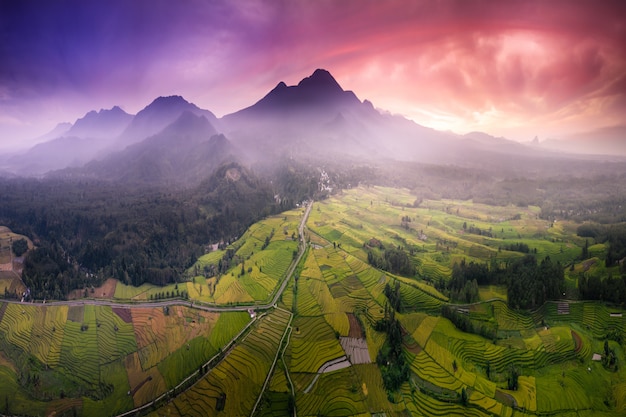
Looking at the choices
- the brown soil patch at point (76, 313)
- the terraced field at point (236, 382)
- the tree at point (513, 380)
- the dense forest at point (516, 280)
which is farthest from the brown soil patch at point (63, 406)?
the dense forest at point (516, 280)

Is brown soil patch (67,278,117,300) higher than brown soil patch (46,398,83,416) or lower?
higher

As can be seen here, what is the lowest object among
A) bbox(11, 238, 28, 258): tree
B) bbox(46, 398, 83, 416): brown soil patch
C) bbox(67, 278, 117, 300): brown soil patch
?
bbox(46, 398, 83, 416): brown soil patch

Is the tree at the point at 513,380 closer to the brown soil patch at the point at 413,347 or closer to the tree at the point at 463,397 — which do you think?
the tree at the point at 463,397

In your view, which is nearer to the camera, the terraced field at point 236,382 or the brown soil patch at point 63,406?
the terraced field at point 236,382

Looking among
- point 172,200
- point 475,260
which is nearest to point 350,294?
point 475,260

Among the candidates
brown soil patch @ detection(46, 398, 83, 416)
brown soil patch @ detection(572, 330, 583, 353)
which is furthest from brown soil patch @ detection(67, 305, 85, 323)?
brown soil patch @ detection(572, 330, 583, 353)

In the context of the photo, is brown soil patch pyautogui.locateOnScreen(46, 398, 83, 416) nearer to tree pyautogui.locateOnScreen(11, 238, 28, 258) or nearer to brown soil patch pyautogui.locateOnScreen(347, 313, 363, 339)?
brown soil patch pyautogui.locateOnScreen(347, 313, 363, 339)

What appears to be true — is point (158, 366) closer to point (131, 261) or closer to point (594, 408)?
point (131, 261)
